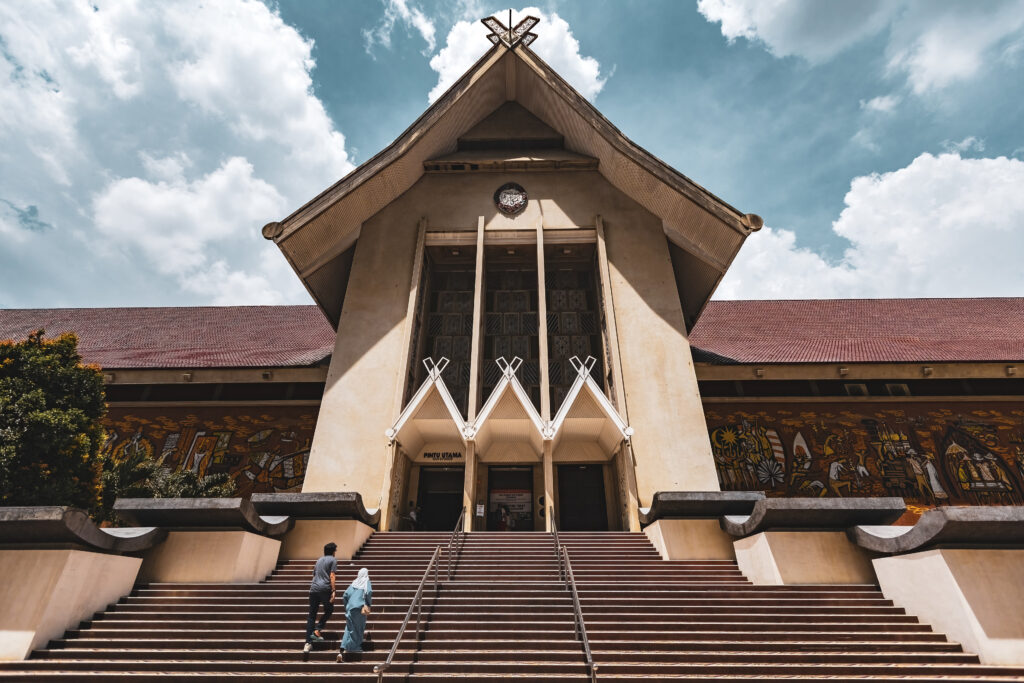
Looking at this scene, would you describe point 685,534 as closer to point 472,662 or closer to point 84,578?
point 472,662

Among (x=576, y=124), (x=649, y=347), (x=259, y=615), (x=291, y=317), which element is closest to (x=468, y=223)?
(x=576, y=124)

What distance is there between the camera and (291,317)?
17.7m

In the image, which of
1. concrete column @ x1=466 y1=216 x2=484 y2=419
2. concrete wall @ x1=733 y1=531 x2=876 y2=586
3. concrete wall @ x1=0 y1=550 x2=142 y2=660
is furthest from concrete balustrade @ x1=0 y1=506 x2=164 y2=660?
concrete wall @ x1=733 y1=531 x2=876 y2=586

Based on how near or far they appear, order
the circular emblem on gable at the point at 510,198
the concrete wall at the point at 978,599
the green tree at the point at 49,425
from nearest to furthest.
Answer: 1. the concrete wall at the point at 978,599
2. the green tree at the point at 49,425
3. the circular emblem on gable at the point at 510,198

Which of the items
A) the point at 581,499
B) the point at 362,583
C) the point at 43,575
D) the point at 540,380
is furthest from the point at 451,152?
the point at 43,575

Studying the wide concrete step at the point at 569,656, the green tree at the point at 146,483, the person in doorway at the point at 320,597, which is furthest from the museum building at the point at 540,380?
the wide concrete step at the point at 569,656

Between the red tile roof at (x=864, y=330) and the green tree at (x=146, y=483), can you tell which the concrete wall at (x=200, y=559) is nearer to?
the green tree at (x=146, y=483)

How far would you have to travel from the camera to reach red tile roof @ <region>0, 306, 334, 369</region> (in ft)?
42.7

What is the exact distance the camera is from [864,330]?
1411 centimetres

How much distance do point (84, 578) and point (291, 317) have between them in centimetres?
1366

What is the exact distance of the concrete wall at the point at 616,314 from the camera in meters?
9.91

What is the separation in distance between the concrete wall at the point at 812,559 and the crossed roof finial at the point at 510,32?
43.1ft

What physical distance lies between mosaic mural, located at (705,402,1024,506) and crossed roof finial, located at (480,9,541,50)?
1141 cm

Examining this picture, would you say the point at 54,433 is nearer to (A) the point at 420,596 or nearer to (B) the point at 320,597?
(B) the point at 320,597
